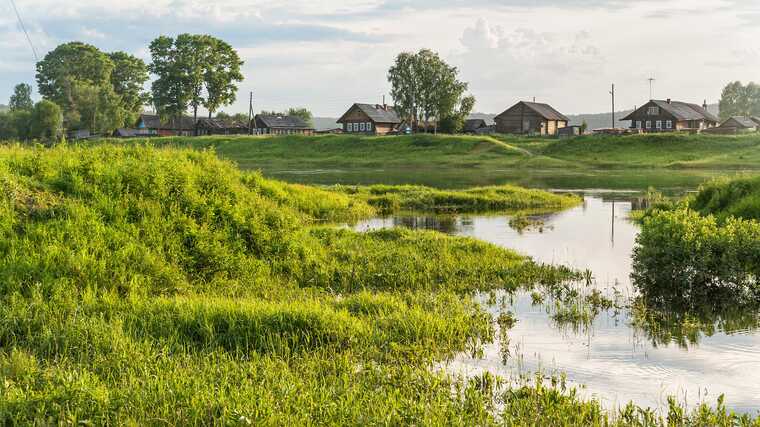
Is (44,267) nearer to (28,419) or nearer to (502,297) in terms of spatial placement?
(28,419)

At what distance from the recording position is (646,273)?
51.8 feet

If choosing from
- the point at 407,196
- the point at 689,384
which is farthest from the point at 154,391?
the point at 407,196

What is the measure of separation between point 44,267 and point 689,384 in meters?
10.5

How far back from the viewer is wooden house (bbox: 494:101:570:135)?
111062 mm

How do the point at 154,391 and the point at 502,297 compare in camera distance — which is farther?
the point at 502,297

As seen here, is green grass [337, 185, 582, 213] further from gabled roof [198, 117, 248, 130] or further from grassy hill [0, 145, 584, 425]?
gabled roof [198, 117, 248, 130]

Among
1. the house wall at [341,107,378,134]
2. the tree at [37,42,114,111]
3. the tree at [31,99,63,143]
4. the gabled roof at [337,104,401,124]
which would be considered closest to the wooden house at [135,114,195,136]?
the tree at [37,42,114,111]

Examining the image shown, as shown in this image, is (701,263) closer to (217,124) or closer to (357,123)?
(357,123)

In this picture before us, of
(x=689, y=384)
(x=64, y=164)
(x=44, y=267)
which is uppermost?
(x=64, y=164)

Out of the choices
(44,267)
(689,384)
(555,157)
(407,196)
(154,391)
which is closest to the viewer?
(154,391)

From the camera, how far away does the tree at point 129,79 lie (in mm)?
119562

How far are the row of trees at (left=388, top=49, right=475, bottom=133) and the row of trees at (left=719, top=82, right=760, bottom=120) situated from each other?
257ft

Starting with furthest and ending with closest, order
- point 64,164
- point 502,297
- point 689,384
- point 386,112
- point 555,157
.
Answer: point 386,112
point 555,157
point 64,164
point 502,297
point 689,384

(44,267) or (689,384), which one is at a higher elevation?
(44,267)
